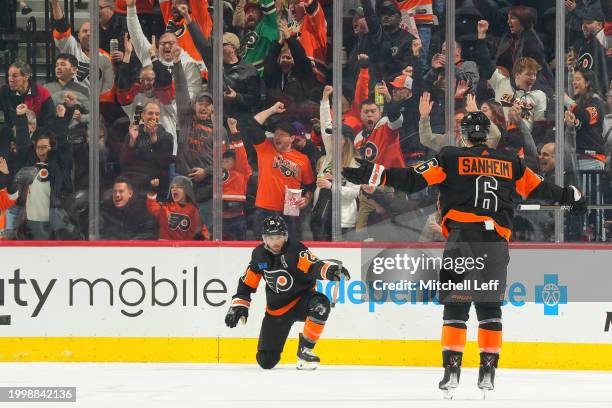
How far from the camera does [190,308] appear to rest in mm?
8016

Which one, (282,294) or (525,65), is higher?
(525,65)

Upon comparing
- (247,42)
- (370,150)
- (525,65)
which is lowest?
(370,150)

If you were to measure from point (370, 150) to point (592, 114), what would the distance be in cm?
154

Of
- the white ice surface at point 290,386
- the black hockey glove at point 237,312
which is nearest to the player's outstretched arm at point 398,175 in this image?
the white ice surface at point 290,386

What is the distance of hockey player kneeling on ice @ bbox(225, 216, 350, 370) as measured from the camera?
747 centimetres

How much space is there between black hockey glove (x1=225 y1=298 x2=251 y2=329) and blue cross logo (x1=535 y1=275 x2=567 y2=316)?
1.91 m

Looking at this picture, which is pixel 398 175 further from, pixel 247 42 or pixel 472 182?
pixel 247 42

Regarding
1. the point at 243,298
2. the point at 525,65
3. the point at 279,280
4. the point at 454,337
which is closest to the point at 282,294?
the point at 279,280

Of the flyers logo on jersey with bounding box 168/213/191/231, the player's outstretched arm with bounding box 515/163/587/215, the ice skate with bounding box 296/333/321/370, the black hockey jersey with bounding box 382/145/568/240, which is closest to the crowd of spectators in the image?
the flyers logo on jersey with bounding box 168/213/191/231

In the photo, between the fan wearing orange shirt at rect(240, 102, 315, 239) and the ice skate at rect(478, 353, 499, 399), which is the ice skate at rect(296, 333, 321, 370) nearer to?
the fan wearing orange shirt at rect(240, 102, 315, 239)

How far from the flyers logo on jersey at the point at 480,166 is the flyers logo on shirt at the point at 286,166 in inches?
108

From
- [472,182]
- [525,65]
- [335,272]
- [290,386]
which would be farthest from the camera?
[525,65]

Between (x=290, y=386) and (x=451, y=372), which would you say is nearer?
(x=451, y=372)

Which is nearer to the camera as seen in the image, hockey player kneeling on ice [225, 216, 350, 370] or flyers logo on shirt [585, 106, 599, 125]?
hockey player kneeling on ice [225, 216, 350, 370]
